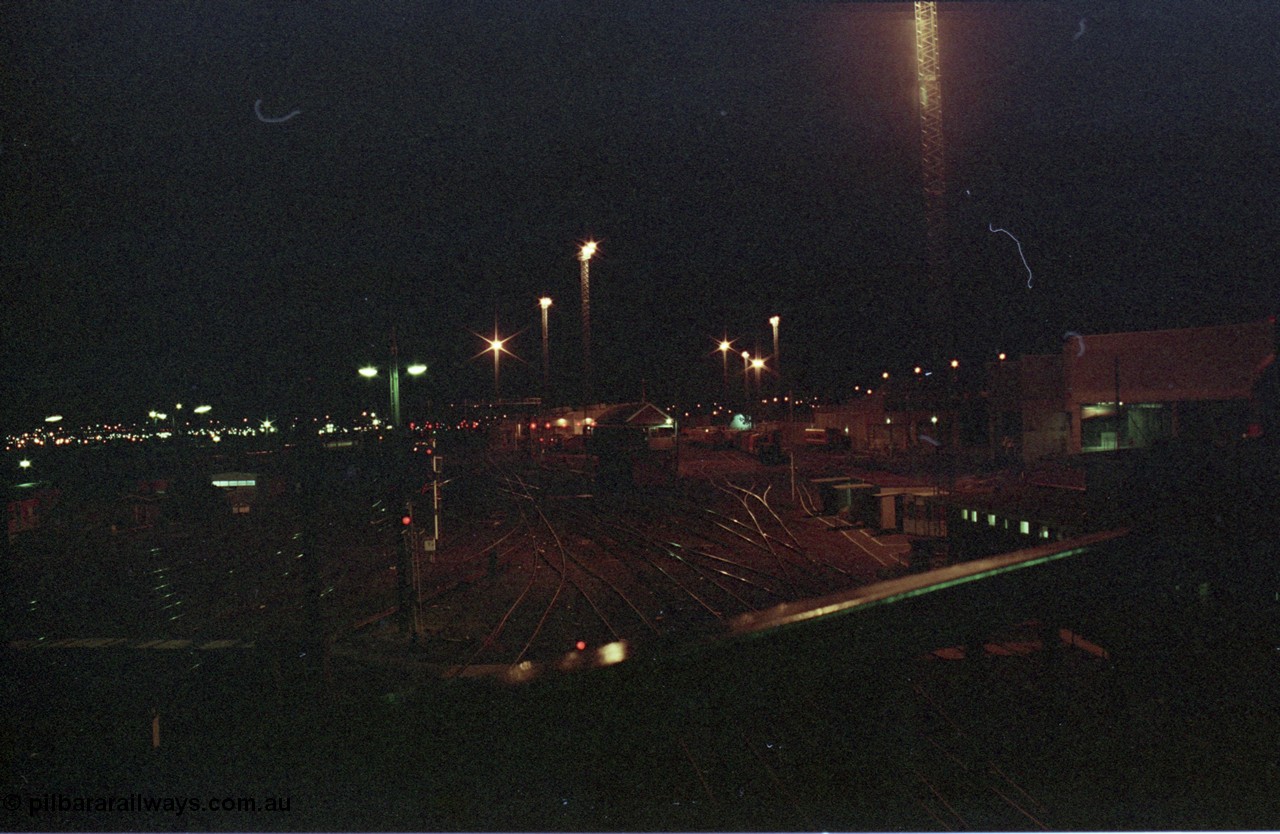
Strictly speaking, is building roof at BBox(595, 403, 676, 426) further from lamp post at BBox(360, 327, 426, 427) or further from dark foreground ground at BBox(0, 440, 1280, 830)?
dark foreground ground at BBox(0, 440, 1280, 830)

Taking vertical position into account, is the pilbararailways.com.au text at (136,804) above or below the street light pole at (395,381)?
below

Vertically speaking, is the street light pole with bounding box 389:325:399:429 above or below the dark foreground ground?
above

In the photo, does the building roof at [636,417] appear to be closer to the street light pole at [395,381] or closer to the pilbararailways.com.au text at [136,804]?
the street light pole at [395,381]

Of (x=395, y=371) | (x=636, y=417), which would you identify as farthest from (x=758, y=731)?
(x=636, y=417)

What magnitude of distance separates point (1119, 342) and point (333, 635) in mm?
25468

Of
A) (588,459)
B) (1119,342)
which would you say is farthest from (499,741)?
(588,459)

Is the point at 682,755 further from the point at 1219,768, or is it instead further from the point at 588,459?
the point at 588,459

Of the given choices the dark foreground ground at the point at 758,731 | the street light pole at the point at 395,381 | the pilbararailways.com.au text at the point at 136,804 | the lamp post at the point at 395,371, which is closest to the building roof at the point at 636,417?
the lamp post at the point at 395,371

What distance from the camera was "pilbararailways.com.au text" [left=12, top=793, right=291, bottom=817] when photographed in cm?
174

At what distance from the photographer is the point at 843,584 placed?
11195 mm

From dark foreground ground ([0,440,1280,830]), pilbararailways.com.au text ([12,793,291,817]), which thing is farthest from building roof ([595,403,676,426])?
pilbararailways.com.au text ([12,793,291,817])

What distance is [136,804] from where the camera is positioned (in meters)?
1.86

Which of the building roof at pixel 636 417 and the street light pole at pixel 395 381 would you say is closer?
the street light pole at pixel 395 381

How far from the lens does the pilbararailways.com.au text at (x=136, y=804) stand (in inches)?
68.4
